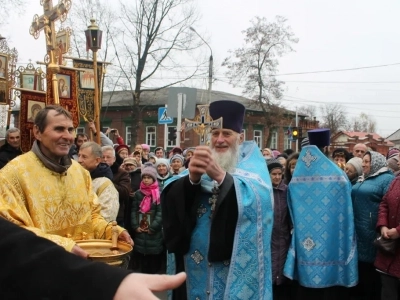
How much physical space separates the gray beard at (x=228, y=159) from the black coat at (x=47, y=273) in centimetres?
243

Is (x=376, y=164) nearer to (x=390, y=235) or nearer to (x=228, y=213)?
(x=390, y=235)

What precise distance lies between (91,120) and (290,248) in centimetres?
456

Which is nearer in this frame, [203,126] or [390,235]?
[203,126]

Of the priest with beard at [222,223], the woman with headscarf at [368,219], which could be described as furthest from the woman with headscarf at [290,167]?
the priest with beard at [222,223]

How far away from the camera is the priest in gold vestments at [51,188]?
263 cm

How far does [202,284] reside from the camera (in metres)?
3.36

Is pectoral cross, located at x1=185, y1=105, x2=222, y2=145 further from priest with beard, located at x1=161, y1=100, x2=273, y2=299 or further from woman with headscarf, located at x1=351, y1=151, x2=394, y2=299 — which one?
woman with headscarf, located at x1=351, y1=151, x2=394, y2=299

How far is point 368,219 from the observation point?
4770mm

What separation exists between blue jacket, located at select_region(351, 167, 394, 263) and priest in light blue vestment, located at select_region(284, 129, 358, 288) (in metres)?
0.21

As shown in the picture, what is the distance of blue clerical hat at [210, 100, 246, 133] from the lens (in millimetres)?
3525

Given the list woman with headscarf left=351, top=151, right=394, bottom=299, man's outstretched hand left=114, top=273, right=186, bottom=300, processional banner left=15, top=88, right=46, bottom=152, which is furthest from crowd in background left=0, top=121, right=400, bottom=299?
man's outstretched hand left=114, top=273, right=186, bottom=300

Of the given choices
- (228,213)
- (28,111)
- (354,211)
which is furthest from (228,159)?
(28,111)

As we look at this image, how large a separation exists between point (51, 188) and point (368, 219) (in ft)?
10.9

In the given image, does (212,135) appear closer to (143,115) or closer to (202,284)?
(202,284)
